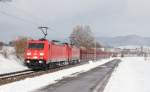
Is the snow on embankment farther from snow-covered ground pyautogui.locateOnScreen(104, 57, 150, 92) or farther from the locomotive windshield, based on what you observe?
snow-covered ground pyautogui.locateOnScreen(104, 57, 150, 92)

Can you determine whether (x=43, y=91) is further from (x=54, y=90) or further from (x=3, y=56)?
(x=3, y=56)

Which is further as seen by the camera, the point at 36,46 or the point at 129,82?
the point at 36,46

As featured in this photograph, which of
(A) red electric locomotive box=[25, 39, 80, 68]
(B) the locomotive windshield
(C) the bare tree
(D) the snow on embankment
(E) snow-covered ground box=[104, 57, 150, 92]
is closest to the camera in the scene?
(E) snow-covered ground box=[104, 57, 150, 92]

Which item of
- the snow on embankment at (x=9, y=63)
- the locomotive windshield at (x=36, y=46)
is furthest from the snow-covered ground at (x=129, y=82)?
the snow on embankment at (x=9, y=63)

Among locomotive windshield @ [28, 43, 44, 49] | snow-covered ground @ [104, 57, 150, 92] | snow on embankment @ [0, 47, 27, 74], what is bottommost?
snow-covered ground @ [104, 57, 150, 92]

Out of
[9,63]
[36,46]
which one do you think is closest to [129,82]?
[36,46]

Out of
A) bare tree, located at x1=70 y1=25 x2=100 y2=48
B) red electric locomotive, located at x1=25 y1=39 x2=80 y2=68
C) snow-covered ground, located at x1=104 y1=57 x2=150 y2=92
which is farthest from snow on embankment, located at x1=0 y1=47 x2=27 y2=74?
bare tree, located at x1=70 y1=25 x2=100 y2=48

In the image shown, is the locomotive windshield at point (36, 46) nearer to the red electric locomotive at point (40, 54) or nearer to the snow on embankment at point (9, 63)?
the red electric locomotive at point (40, 54)

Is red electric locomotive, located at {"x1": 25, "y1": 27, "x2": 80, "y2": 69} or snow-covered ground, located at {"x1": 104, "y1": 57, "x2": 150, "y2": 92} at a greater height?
red electric locomotive, located at {"x1": 25, "y1": 27, "x2": 80, "y2": 69}

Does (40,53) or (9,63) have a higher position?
(40,53)

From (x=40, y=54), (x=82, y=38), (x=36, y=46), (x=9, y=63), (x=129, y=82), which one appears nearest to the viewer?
(x=129, y=82)

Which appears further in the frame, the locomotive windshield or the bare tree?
the bare tree

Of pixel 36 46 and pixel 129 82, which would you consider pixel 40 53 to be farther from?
pixel 129 82

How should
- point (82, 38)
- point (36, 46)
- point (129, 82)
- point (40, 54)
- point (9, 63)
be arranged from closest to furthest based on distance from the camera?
point (129, 82) < point (40, 54) < point (36, 46) < point (9, 63) < point (82, 38)
